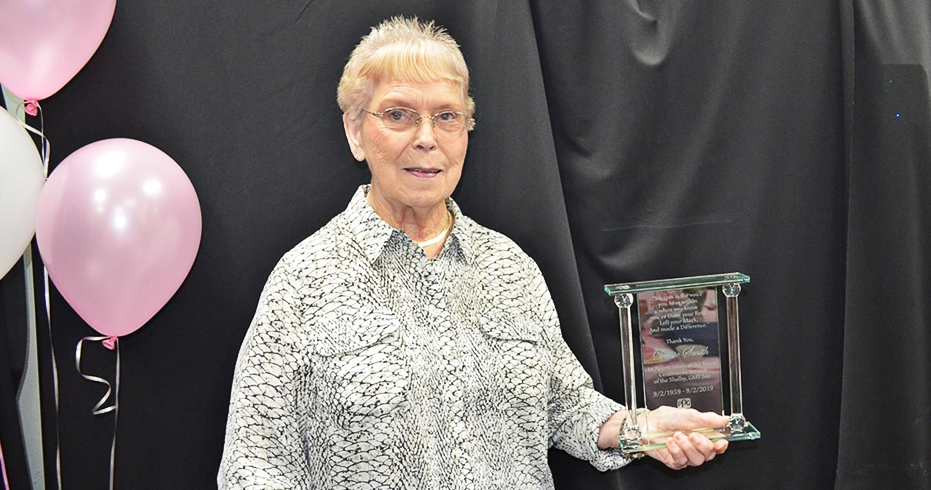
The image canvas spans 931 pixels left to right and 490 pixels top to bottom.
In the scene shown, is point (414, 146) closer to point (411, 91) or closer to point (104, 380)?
point (411, 91)

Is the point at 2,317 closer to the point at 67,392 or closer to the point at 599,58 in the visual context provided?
the point at 67,392

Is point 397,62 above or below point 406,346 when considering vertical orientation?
above

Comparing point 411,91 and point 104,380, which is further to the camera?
point 104,380

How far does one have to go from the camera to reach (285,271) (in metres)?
1.70

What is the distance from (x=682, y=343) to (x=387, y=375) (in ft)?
2.33

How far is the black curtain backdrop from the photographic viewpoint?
7.27ft

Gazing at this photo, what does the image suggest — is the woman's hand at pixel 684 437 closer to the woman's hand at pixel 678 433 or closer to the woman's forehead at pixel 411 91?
the woman's hand at pixel 678 433

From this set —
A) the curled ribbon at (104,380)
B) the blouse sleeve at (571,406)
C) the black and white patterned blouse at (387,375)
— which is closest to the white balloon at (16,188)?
the curled ribbon at (104,380)

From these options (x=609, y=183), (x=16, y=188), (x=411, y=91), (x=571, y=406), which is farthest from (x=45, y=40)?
(x=609, y=183)

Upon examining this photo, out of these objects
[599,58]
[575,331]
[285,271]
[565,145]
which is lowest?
[575,331]

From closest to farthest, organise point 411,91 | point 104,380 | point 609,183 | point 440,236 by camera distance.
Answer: point 411,91 < point 440,236 < point 104,380 < point 609,183

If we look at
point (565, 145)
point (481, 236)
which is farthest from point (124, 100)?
point (565, 145)

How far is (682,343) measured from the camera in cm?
194

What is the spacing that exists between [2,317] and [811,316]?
2.22 metres
